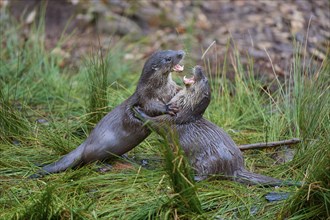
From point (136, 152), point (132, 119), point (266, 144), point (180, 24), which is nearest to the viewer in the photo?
point (132, 119)

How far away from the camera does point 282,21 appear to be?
9.15 m

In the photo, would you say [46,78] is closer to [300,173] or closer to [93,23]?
[93,23]

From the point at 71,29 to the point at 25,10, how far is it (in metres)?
0.56

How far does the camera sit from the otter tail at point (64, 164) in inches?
191

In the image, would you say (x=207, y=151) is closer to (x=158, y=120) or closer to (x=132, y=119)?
(x=158, y=120)

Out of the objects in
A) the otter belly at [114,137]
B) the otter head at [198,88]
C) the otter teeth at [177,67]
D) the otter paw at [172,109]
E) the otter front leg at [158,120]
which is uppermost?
the otter teeth at [177,67]

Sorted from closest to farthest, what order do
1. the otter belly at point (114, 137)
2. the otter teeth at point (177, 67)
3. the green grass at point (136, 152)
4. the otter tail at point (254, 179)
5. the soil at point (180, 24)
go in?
the green grass at point (136, 152), the otter tail at point (254, 179), the otter teeth at point (177, 67), the otter belly at point (114, 137), the soil at point (180, 24)

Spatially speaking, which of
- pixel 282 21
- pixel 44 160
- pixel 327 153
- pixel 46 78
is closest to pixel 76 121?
pixel 44 160

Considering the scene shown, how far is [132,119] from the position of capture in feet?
15.6

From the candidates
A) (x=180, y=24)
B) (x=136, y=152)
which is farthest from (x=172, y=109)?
(x=180, y=24)

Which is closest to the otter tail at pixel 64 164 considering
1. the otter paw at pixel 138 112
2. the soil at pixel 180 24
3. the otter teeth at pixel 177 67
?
the otter paw at pixel 138 112

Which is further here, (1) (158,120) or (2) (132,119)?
(2) (132,119)

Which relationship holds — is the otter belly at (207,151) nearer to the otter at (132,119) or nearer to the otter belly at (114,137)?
the otter at (132,119)

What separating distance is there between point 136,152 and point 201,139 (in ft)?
2.81
